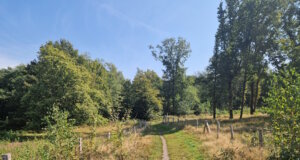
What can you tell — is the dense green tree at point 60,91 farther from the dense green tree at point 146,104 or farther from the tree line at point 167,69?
the dense green tree at point 146,104

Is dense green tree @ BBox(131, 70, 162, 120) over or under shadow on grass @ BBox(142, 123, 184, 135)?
over

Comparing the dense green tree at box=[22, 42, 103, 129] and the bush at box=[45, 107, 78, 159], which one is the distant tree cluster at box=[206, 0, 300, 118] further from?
the bush at box=[45, 107, 78, 159]

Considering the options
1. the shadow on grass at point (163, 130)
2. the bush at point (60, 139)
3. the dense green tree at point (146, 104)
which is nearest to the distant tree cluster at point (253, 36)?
the shadow on grass at point (163, 130)

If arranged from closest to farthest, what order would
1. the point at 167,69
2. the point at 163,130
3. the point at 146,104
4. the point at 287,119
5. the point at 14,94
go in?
the point at 287,119, the point at 163,130, the point at 14,94, the point at 146,104, the point at 167,69

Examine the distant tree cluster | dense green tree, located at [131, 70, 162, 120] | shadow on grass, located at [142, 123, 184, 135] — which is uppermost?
the distant tree cluster

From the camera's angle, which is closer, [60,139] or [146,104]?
[60,139]

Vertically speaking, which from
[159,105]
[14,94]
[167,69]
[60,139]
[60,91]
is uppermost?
[167,69]

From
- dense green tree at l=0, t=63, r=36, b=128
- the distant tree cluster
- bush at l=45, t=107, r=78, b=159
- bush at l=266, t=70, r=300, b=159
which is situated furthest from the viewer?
dense green tree at l=0, t=63, r=36, b=128

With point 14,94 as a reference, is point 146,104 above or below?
below

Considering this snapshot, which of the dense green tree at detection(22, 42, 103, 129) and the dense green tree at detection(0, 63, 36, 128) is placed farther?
the dense green tree at detection(0, 63, 36, 128)

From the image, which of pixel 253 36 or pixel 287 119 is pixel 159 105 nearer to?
pixel 253 36

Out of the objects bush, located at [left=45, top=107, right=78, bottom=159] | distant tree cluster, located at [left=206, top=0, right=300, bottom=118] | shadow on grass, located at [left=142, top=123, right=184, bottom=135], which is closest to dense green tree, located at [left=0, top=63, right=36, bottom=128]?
shadow on grass, located at [left=142, top=123, right=184, bottom=135]

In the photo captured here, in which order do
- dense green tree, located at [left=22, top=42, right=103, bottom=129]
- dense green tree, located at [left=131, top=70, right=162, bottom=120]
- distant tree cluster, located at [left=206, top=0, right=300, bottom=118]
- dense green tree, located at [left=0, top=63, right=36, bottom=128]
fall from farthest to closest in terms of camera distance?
1. dense green tree, located at [left=131, top=70, right=162, bottom=120]
2. dense green tree, located at [left=0, top=63, right=36, bottom=128]
3. distant tree cluster, located at [left=206, top=0, right=300, bottom=118]
4. dense green tree, located at [left=22, top=42, right=103, bottom=129]

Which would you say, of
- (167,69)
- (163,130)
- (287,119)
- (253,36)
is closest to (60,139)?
(287,119)
